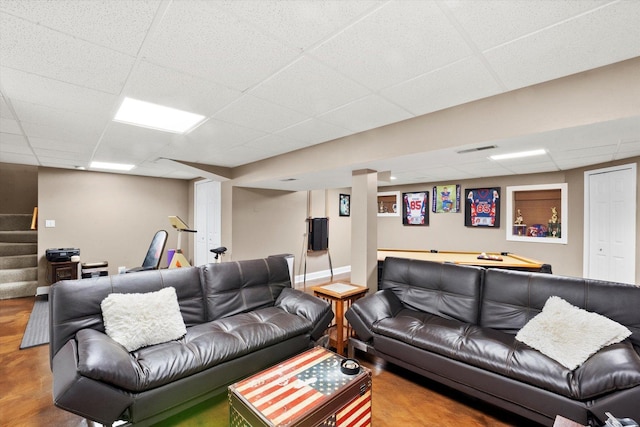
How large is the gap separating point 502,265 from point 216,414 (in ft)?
11.6

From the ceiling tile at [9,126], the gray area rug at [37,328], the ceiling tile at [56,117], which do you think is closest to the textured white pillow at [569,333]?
the ceiling tile at [56,117]

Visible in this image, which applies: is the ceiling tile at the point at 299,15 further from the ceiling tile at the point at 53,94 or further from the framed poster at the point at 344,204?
the framed poster at the point at 344,204

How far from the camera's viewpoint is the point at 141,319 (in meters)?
2.02

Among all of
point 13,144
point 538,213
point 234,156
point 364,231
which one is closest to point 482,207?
point 538,213

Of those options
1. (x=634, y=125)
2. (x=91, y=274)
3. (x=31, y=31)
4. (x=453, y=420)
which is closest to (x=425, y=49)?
(x=634, y=125)

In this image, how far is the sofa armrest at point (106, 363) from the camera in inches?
57.5

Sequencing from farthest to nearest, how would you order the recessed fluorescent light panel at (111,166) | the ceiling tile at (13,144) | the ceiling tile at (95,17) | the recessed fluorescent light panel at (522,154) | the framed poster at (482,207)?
the framed poster at (482,207)
the recessed fluorescent light panel at (111,166)
the ceiling tile at (13,144)
the recessed fluorescent light panel at (522,154)
the ceiling tile at (95,17)

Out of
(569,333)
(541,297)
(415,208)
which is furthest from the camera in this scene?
(415,208)

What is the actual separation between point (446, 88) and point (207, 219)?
17.4ft

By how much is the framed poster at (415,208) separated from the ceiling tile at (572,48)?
4263 mm

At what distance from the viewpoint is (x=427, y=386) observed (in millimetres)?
2301

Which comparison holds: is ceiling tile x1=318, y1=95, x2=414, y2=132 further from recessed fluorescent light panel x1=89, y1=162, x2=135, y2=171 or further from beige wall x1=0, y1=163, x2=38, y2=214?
beige wall x1=0, y1=163, x2=38, y2=214

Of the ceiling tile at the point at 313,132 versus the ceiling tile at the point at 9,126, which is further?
the ceiling tile at the point at 313,132

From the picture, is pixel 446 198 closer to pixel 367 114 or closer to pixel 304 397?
pixel 367 114
